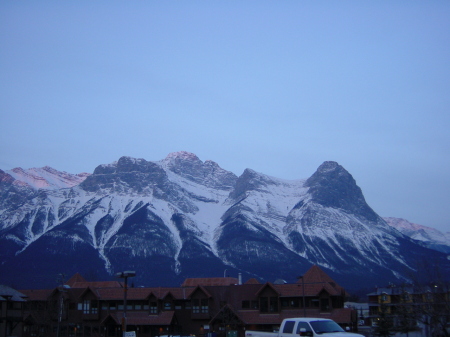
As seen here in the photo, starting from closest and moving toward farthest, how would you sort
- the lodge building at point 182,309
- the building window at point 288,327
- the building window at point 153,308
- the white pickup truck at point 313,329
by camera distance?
the white pickup truck at point 313,329 → the building window at point 288,327 → the lodge building at point 182,309 → the building window at point 153,308

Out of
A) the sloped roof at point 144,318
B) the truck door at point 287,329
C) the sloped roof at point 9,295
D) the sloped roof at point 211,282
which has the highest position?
the sloped roof at point 211,282

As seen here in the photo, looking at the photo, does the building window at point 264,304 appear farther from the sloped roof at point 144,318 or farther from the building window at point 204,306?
the sloped roof at point 144,318

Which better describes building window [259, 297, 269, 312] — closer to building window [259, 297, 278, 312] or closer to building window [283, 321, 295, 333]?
building window [259, 297, 278, 312]

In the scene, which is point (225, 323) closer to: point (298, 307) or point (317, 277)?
point (298, 307)

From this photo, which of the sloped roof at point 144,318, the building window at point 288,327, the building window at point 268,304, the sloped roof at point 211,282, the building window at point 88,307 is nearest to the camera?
the building window at point 288,327

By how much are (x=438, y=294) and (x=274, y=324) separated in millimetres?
37945

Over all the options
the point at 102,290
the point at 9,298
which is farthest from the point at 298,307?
the point at 9,298

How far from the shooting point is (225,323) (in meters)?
79.4

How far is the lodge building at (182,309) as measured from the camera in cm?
8075

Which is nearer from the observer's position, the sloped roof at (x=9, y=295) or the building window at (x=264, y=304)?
the sloped roof at (x=9, y=295)

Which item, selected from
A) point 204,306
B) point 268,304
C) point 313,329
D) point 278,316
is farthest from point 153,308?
point 313,329

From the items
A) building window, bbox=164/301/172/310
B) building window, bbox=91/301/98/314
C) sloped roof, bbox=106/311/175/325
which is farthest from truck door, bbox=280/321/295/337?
building window, bbox=91/301/98/314

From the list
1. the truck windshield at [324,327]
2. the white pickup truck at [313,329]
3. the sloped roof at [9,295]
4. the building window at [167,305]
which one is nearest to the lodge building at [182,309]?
the building window at [167,305]

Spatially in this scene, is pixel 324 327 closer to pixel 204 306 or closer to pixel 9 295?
pixel 9 295
